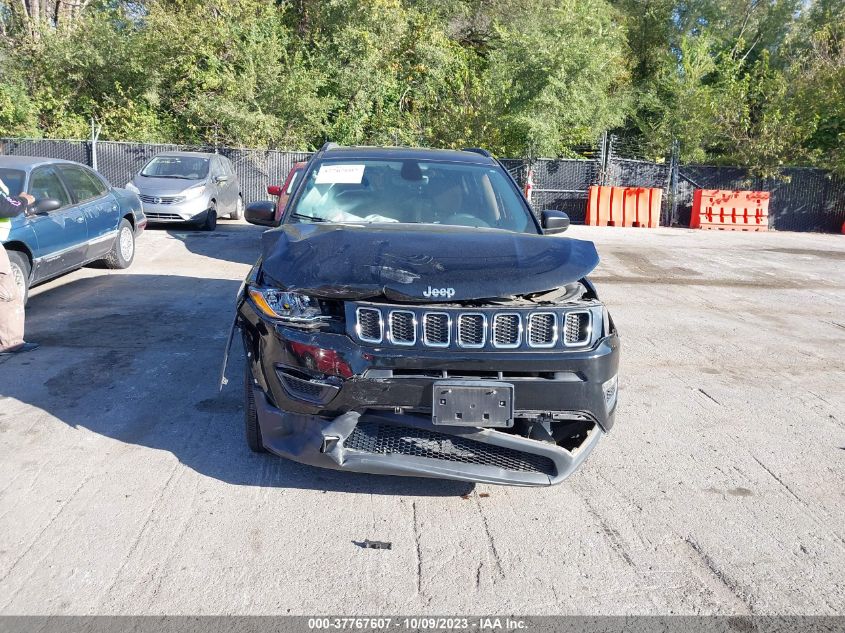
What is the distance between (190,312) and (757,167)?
20907mm

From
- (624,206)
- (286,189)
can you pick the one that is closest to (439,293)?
(286,189)

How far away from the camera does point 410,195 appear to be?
18.3 feet

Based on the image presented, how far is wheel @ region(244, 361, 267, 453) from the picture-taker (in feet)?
14.2

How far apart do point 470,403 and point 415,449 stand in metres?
0.40

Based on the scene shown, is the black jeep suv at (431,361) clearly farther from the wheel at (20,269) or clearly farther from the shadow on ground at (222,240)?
the shadow on ground at (222,240)

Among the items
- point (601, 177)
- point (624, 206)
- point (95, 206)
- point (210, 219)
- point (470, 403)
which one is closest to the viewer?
point (470, 403)

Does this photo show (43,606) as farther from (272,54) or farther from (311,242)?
(272,54)

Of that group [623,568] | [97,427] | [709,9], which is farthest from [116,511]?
[709,9]

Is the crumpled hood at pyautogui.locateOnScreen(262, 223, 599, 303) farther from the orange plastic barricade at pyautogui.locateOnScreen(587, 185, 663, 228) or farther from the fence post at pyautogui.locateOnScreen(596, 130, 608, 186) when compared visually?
the fence post at pyautogui.locateOnScreen(596, 130, 608, 186)

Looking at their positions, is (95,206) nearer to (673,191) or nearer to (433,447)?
(433,447)

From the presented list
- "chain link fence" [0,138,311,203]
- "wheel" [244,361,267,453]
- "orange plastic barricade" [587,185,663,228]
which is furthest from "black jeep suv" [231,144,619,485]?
"chain link fence" [0,138,311,203]

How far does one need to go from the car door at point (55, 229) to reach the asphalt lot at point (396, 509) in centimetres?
158

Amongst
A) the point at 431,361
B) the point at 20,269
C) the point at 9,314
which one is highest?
the point at 431,361

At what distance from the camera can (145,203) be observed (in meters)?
16.0
